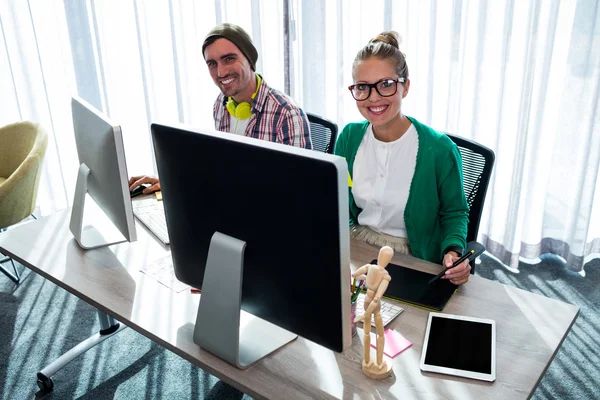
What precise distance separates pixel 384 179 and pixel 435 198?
6.9 inches

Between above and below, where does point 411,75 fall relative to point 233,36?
below

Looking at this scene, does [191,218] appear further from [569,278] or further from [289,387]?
[569,278]

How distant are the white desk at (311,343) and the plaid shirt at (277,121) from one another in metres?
0.60

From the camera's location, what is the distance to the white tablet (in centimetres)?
115

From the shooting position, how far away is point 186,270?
131cm

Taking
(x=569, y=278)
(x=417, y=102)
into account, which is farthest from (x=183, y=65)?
(x=569, y=278)

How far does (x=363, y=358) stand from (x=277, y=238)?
35 cm

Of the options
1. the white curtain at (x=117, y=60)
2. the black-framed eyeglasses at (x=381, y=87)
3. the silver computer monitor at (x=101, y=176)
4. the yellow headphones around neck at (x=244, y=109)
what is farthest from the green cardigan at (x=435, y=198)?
the white curtain at (x=117, y=60)

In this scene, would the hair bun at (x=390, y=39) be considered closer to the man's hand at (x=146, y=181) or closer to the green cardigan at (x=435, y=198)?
the green cardigan at (x=435, y=198)

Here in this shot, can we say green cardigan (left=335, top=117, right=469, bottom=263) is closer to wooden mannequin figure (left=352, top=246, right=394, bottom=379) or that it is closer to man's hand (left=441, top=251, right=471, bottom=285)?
man's hand (left=441, top=251, right=471, bottom=285)

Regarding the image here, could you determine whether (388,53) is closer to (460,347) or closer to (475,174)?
(475,174)

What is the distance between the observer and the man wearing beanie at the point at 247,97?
214 centimetres

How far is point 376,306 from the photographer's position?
1100 millimetres

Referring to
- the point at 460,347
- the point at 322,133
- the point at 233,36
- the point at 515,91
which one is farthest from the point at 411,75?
the point at 460,347
